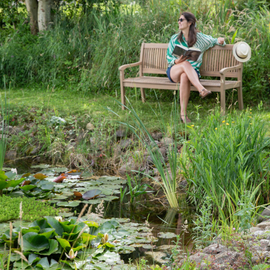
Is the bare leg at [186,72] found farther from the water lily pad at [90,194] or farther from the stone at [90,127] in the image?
the water lily pad at [90,194]

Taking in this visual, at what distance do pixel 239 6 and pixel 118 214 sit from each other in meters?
5.92

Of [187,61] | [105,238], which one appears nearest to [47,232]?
[105,238]

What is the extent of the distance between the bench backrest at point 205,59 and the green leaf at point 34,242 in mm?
4240

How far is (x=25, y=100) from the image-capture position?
6.57 metres

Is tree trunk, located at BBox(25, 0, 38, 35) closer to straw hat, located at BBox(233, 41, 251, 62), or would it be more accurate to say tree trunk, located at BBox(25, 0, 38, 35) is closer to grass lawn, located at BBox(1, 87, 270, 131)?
grass lawn, located at BBox(1, 87, 270, 131)

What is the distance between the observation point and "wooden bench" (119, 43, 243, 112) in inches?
213

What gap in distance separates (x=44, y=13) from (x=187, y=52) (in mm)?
4856

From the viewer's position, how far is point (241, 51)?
18.3 ft

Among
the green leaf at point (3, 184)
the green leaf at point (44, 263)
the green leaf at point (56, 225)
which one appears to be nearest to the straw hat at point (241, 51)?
the green leaf at point (3, 184)

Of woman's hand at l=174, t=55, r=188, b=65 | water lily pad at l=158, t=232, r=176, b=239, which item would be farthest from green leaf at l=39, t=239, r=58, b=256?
woman's hand at l=174, t=55, r=188, b=65

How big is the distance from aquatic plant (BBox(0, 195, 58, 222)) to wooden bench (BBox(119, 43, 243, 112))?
9.09 feet

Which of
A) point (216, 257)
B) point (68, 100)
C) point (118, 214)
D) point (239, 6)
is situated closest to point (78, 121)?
point (68, 100)

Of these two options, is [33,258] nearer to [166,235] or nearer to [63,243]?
[63,243]

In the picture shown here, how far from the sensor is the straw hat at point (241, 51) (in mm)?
5562
